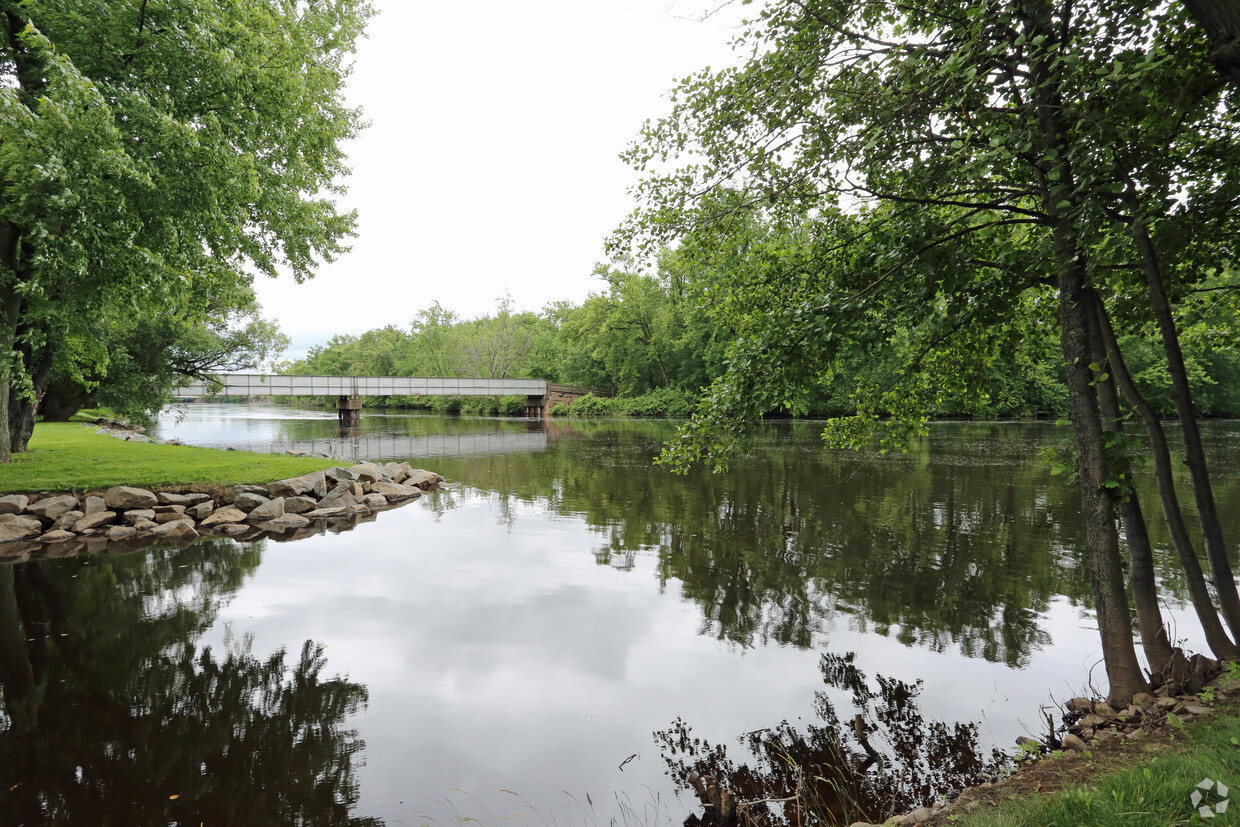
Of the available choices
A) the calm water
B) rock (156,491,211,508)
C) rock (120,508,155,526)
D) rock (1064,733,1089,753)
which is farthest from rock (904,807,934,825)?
rock (156,491,211,508)

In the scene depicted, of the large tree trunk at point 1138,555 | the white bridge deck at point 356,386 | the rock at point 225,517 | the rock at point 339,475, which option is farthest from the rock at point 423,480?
the white bridge deck at point 356,386

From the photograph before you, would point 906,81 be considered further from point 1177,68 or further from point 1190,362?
point 1190,362

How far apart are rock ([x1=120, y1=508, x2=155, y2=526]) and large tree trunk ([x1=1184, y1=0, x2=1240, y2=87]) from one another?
54.6 ft

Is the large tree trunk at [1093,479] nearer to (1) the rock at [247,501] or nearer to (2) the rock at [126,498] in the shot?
(1) the rock at [247,501]

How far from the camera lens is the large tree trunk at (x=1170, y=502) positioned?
17.0 feet

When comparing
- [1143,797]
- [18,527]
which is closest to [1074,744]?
[1143,797]

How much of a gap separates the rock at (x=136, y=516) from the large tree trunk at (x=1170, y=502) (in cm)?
1611

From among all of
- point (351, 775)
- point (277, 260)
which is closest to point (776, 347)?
point (351, 775)

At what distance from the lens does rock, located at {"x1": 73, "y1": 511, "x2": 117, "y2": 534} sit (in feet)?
40.8

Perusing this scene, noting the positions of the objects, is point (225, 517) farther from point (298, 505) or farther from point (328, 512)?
point (328, 512)

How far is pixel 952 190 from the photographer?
19.1 feet

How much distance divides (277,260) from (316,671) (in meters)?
15.1

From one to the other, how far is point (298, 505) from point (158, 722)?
32.8ft

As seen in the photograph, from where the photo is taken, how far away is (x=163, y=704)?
5.89m
